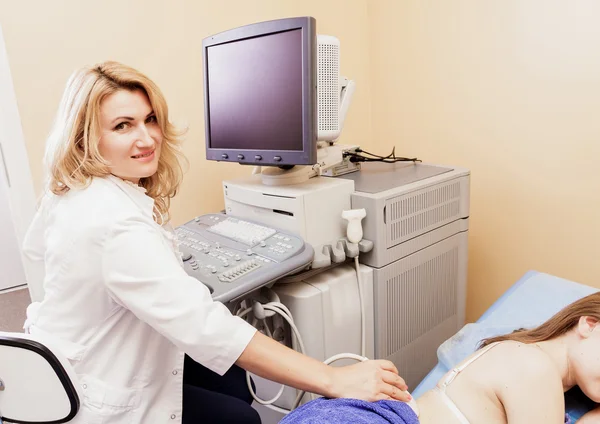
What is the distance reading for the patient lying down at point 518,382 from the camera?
984 millimetres

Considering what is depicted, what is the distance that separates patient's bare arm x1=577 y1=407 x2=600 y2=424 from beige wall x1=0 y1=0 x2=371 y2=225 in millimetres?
1492

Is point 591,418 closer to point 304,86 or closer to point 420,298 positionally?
point 420,298

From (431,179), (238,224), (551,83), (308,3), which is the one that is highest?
(308,3)

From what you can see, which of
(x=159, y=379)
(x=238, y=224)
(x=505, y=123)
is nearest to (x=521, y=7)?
(x=505, y=123)

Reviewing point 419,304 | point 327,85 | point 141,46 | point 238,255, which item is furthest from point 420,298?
point 141,46

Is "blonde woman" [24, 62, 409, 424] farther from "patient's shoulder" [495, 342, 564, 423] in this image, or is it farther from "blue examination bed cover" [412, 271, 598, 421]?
"blue examination bed cover" [412, 271, 598, 421]

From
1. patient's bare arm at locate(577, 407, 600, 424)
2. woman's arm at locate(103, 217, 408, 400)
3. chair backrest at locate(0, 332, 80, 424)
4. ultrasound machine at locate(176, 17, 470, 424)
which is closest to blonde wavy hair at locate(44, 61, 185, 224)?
woman's arm at locate(103, 217, 408, 400)

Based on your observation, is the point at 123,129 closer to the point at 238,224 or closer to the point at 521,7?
the point at 238,224

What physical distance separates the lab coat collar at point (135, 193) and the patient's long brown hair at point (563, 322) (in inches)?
35.8

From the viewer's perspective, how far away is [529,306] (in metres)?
1.46

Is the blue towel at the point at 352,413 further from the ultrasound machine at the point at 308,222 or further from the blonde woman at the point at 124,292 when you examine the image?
the ultrasound machine at the point at 308,222

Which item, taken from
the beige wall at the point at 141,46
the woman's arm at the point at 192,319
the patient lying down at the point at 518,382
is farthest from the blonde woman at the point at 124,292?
the beige wall at the point at 141,46

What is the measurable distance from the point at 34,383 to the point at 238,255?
57 cm

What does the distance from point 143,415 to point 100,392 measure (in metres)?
0.11
